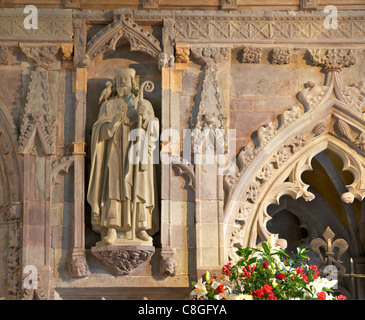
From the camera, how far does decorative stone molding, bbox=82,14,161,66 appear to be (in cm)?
811

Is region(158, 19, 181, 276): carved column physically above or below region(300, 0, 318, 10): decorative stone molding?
below

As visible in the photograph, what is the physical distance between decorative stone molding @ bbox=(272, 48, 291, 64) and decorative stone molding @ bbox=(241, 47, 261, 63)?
5.5 inches

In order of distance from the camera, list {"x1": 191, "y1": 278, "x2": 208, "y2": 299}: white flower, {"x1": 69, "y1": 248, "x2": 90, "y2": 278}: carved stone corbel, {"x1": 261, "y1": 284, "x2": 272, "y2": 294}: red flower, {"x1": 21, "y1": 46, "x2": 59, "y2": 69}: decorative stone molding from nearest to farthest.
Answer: {"x1": 261, "y1": 284, "x2": 272, "y2": 294}: red flower < {"x1": 191, "y1": 278, "x2": 208, "y2": 299}: white flower < {"x1": 69, "y1": 248, "x2": 90, "y2": 278}: carved stone corbel < {"x1": 21, "y1": 46, "x2": 59, "y2": 69}: decorative stone molding

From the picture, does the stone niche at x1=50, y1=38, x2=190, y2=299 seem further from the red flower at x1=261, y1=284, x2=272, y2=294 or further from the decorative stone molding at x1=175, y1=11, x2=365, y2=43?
the red flower at x1=261, y1=284, x2=272, y2=294

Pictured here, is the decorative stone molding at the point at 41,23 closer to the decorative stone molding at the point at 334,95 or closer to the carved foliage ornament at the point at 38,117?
the carved foliage ornament at the point at 38,117

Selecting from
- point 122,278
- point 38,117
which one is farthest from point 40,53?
point 122,278

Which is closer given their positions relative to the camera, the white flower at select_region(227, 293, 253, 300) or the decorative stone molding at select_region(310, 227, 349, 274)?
the white flower at select_region(227, 293, 253, 300)

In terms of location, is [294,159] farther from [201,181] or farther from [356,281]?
[356,281]

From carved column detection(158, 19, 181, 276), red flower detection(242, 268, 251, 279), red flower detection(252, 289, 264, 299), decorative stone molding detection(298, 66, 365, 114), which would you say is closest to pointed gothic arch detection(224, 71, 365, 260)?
decorative stone molding detection(298, 66, 365, 114)

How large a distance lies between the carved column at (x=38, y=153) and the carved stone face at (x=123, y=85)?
606 mm

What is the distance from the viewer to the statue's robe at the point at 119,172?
25.0 ft

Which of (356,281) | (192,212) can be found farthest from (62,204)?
(356,281)

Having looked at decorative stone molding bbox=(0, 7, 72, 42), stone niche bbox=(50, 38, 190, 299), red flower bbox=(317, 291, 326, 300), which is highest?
decorative stone molding bbox=(0, 7, 72, 42)

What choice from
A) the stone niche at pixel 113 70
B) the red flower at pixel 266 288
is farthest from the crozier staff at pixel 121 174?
the red flower at pixel 266 288
